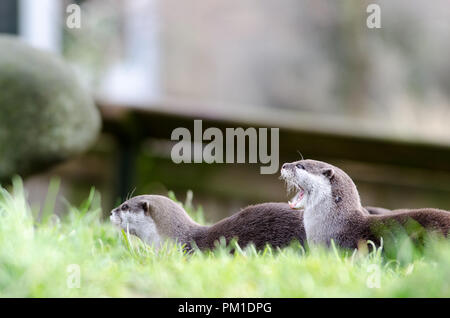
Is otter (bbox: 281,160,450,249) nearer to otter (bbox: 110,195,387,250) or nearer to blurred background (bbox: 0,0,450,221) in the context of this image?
otter (bbox: 110,195,387,250)

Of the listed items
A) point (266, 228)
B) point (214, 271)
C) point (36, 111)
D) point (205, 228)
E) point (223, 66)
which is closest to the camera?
point (214, 271)

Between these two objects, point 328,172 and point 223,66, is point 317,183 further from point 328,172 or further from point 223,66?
point 223,66

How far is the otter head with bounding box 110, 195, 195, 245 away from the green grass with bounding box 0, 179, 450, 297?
68 mm

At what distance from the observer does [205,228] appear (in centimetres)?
223

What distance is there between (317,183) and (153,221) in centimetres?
57

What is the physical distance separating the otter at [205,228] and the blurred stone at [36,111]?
199 cm

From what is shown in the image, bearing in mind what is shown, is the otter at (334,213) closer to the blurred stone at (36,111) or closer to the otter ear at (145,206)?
the otter ear at (145,206)

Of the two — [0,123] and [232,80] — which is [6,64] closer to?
[0,123]

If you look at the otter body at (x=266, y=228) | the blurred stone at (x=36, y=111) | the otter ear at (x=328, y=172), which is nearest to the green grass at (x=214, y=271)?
the otter body at (x=266, y=228)

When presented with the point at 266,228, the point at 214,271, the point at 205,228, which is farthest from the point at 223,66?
the point at 214,271

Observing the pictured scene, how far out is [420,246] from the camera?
190 centimetres

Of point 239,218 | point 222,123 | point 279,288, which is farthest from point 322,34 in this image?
point 279,288

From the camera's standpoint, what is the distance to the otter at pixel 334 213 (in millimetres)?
1917

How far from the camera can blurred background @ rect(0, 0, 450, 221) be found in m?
5.62
